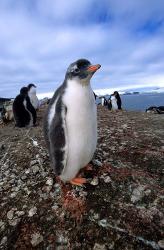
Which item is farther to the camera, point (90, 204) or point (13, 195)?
point (13, 195)

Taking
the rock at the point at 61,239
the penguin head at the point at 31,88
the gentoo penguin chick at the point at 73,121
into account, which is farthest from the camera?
the penguin head at the point at 31,88

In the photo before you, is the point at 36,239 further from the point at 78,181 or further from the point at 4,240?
the point at 78,181

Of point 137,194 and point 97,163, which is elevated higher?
point 97,163

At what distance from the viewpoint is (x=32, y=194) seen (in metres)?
3.51

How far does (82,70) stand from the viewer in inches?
125

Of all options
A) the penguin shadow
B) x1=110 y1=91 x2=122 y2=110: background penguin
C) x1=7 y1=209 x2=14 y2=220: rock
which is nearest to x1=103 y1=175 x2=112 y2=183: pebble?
A: the penguin shadow

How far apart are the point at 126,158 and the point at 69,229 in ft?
5.26

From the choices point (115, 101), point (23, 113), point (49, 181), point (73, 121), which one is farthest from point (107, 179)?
point (115, 101)

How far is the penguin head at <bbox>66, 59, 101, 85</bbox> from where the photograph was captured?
314 centimetres

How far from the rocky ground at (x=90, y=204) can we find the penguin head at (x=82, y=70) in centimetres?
123

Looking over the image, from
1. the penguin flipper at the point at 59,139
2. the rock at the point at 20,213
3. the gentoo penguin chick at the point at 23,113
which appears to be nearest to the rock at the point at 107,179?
the penguin flipper at the point at 59,139

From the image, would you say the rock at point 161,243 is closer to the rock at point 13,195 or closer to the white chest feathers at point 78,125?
the white chest feathers at point 78,125

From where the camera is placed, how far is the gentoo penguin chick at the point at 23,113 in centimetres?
801

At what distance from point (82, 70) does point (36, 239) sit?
1.77 meters
